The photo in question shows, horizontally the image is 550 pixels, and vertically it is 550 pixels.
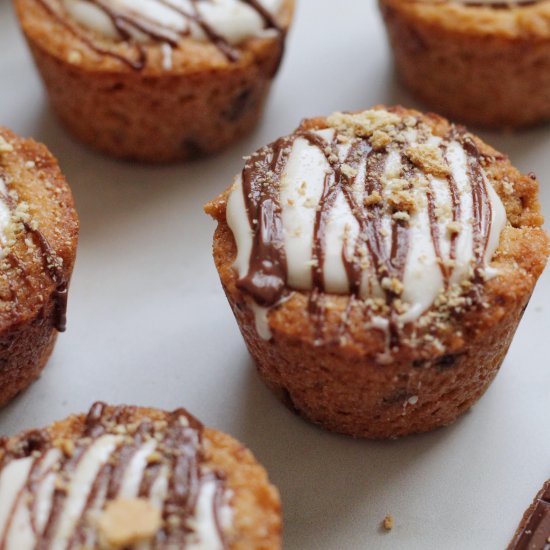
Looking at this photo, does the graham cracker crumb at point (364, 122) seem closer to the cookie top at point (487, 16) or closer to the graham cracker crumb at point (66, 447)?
the cookie top at point (487, 16)

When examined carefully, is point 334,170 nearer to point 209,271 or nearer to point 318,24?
point 209,271

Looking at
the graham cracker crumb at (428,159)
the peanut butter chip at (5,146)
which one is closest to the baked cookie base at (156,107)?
the peanut butter chip at (5,146)

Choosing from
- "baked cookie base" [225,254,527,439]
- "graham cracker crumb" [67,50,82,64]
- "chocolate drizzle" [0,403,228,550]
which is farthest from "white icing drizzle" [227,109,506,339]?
"graham cracker crumb" [67,50,82,64]

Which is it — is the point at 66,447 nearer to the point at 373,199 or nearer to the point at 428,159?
the point at 373,199

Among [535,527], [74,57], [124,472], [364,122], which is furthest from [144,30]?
[535,527]

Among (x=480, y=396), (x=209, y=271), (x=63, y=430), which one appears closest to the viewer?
(x=63, y=430)

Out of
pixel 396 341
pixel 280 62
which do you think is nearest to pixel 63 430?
pixel 396 341
